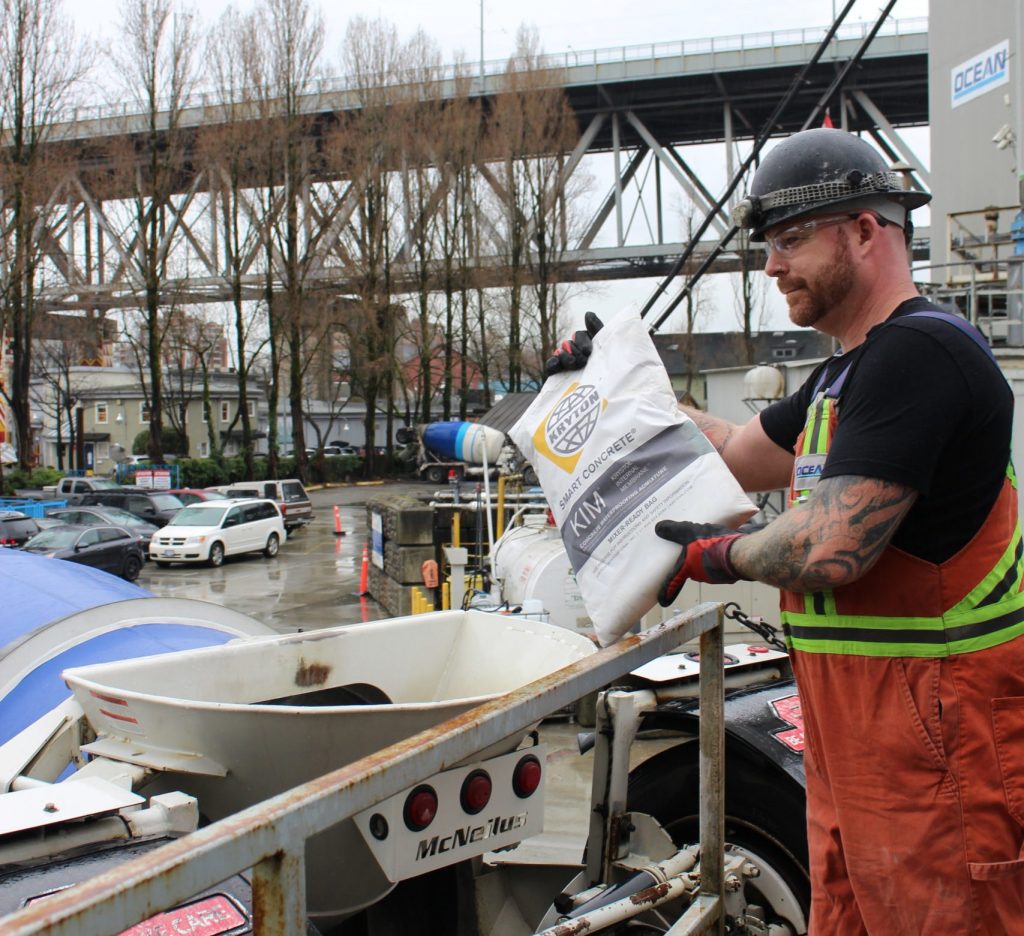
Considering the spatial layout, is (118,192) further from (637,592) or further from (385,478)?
(637,592)

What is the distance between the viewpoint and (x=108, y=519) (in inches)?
1024

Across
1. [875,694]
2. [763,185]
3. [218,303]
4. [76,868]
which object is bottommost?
[76,868]

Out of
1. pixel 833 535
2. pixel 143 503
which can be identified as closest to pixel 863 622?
pixel 833 535

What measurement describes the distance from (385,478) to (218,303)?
13.0 metres

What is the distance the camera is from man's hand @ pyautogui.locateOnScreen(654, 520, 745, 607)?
222 centimetres

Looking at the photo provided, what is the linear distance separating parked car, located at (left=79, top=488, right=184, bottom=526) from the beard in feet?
97.8

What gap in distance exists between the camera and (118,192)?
4212cm

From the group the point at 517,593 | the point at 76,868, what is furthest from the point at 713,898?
the point at 517,593

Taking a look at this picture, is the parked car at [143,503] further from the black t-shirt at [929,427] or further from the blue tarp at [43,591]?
the black t-shirt at [929,427]

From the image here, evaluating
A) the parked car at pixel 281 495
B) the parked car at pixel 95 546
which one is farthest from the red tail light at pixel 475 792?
the parked car at pixel 281 495

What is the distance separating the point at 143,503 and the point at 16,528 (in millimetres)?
7618

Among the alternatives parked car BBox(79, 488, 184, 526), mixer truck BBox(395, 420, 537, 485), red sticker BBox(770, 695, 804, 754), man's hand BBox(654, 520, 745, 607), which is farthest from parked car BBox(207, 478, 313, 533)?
man's hand BBox(654, 520, 745, 607)

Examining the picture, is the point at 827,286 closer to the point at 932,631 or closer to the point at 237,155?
the point at 932,631

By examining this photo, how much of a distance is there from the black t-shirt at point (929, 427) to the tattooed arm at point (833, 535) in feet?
0.11
